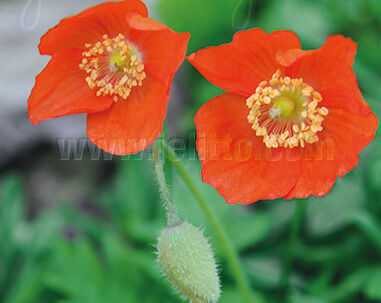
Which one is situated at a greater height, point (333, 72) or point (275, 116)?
point (333, 72)

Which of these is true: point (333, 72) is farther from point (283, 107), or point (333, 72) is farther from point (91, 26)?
point (91, 26)

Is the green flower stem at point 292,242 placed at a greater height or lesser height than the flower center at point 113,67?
lesser

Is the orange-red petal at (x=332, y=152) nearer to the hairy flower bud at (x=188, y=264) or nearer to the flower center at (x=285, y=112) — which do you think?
the flower center at (x=285, y=112)

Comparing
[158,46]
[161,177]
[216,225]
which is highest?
[158,46]

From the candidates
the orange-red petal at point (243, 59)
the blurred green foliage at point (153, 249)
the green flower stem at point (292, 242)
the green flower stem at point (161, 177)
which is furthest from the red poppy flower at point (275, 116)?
the blurred green foliage at point (153, 249)

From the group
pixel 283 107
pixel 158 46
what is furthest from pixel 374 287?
pixel 158 46

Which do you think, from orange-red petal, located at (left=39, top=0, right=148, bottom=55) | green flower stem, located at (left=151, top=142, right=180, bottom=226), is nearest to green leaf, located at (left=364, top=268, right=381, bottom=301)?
green flower stem, located at (left=151, top=142, right=180, bottom=226)
